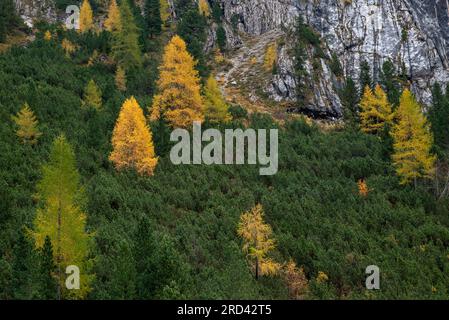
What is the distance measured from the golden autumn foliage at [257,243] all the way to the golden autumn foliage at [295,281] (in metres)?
0.56

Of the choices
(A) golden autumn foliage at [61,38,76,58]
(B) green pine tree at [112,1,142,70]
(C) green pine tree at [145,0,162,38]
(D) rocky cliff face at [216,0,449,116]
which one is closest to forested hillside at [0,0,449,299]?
(B) green pine tree at [112,1,142,70]

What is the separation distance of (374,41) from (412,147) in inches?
1155

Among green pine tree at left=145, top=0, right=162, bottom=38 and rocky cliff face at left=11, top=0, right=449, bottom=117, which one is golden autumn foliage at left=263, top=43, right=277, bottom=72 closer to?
rocky cliff face at left=11, top=0, right=449, bottom=117

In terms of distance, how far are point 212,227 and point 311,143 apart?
17.3 m

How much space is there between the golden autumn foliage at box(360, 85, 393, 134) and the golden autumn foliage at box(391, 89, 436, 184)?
25.5 ft

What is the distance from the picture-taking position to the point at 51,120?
3378 centimetres

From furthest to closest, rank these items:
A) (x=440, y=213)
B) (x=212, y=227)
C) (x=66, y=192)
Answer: (x=440, y=213)
(x=212, y=227)
(x=66, y=192)

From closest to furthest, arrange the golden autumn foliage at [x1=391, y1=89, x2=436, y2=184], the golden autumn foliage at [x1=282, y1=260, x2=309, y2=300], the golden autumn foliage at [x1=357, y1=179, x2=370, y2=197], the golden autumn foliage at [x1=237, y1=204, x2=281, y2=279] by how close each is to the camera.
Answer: the golden autumn foliage at [x1=282, y1=260, x2=309, y2=300] → the golden autumn foliage at [x1=237, y1=204, x2=281, y2=279] → the golden autumn foliage at [x1=357, y1=179, x2=370, y2=197] → the golden autumn foliage at [x1=391, y1=89, x2=436, y2=184]

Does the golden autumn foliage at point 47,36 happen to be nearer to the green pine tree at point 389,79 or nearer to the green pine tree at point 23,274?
the green pine tree at point 389,79

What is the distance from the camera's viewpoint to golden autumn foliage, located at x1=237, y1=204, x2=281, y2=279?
2192cm

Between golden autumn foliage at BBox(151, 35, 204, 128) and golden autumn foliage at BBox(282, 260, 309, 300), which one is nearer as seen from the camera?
golden autumn foliage at BBox(282, 260, 309, 300)
